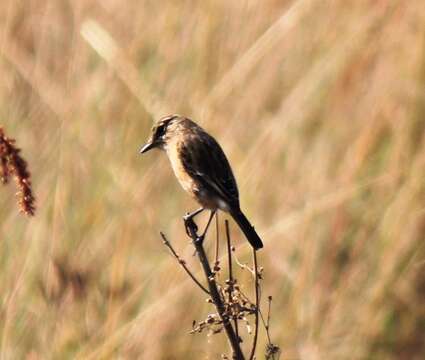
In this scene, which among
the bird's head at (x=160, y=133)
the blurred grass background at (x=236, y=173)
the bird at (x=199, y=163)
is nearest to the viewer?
the bird at (x=199, y=163)

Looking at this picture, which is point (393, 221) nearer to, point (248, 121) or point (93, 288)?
→ point (248, 121)

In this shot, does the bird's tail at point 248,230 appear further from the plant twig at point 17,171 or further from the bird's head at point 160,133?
the plant twig at point 17,171

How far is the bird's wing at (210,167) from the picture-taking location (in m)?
3.33

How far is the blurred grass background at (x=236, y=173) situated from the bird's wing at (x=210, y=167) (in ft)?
0.57

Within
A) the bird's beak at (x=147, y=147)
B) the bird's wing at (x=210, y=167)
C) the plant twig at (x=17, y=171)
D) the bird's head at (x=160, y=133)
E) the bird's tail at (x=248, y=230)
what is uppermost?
the bird's head at (x=160, y=133)

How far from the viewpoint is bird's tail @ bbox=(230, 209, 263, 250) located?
3.00 metres

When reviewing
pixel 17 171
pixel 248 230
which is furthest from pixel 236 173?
pixel 17 171

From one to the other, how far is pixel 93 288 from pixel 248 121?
3.18ft

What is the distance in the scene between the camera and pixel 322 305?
12.0 ft

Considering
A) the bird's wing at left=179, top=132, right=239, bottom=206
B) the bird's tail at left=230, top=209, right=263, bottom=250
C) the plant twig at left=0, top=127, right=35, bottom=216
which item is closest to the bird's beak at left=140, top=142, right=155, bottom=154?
the bird's wing at left=179, top=132, right=239, bottom=206

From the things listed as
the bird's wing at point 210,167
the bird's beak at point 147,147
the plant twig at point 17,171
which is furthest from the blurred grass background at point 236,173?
the plant twig at point 17,171

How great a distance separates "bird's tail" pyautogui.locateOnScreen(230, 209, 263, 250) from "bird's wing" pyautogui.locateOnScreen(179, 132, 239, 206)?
62mm

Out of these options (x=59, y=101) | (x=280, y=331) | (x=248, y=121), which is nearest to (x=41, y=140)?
(x=59, y=101)

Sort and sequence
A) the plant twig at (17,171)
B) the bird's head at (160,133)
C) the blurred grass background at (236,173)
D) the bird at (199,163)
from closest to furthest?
the plant twig at (17,171), the bird at (199,163), the blurred grass background at (236,173), the bird's head at (160,133)
